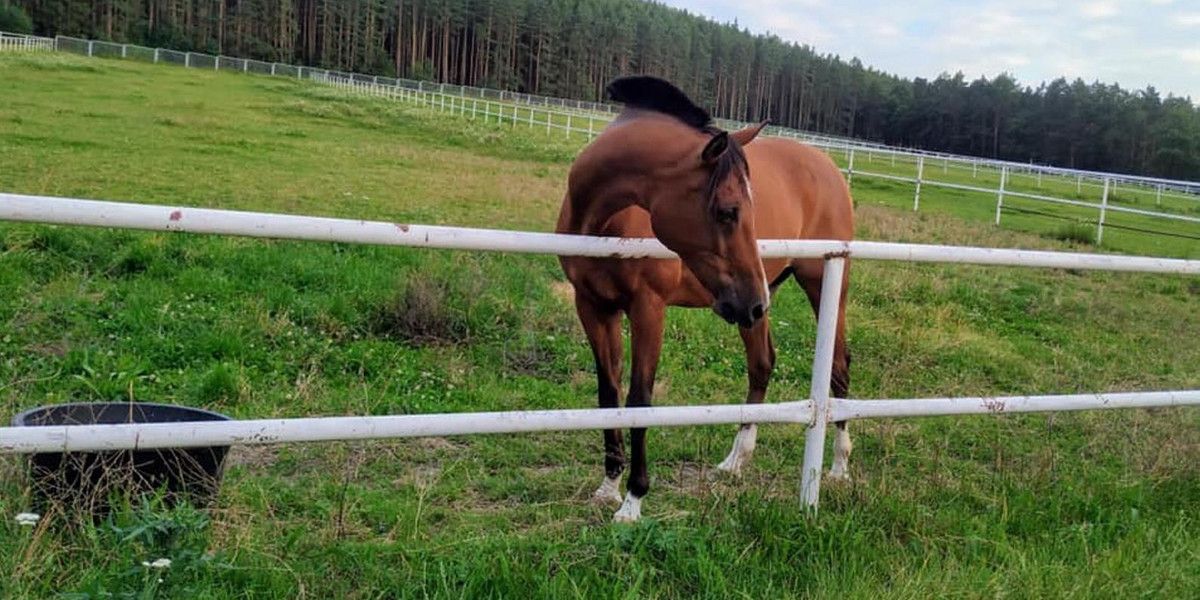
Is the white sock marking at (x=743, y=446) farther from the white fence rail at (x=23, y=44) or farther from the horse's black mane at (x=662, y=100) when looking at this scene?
the white fence rail at (x=23, y=44)

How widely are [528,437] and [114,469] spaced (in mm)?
2157

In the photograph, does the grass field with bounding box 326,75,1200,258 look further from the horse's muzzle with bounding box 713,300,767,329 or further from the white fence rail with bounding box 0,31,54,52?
the white fence rail with bounding box 0,31,54,52

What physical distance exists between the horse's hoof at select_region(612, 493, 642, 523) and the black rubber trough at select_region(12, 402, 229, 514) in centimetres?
144

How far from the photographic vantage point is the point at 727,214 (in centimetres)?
263

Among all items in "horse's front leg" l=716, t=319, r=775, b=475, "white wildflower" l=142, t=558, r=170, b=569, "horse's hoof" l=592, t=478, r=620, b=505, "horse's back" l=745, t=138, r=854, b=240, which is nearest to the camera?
"white wildflower" l=142, t=558, r=170, b=569

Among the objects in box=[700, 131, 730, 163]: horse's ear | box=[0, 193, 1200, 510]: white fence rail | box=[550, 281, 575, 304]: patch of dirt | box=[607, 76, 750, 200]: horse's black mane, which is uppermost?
box=[607, 76, 750, 200]: horse's black mane

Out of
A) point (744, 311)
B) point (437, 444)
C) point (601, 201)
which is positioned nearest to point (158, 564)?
point (744, 311)

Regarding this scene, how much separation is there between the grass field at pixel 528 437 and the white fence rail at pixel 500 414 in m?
0.26

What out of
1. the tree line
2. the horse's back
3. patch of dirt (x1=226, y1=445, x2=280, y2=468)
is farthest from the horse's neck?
the tree line

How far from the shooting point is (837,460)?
4.18 metres

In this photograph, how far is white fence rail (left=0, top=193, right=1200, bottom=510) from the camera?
2102mm

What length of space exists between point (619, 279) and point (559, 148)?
67.1 ft

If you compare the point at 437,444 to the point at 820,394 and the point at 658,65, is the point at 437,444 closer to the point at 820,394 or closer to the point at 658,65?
the point at 820,394

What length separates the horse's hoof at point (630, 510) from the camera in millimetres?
3355
